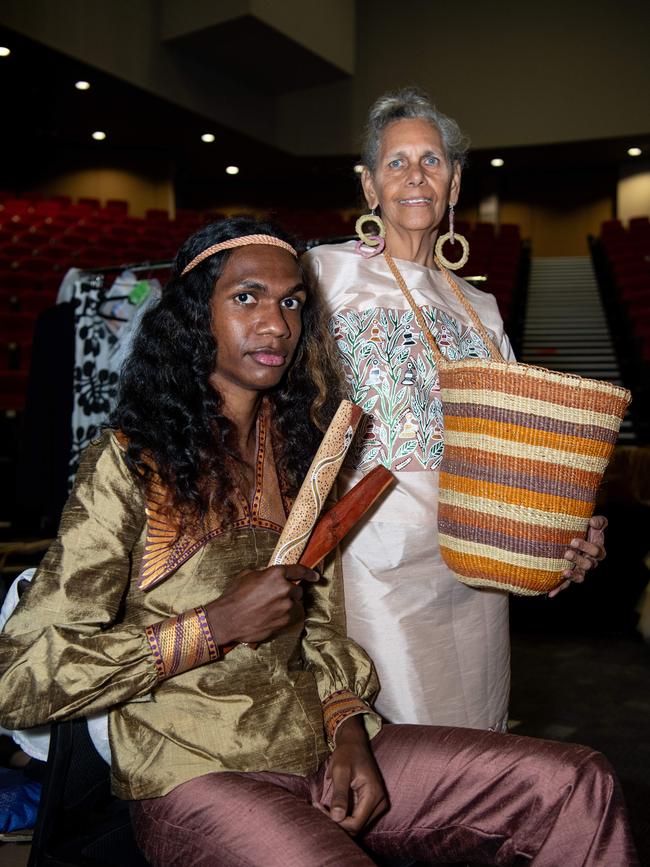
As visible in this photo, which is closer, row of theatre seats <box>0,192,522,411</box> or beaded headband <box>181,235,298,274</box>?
beaded headband <box>181,235,298,274</box>

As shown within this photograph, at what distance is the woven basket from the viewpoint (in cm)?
128

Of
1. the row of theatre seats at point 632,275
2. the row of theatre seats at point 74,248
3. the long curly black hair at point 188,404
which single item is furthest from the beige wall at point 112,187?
the long curly black hair at point 188,404

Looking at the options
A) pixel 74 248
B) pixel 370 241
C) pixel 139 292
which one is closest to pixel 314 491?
pixel 370 241

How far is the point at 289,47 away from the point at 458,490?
11437 millimetres

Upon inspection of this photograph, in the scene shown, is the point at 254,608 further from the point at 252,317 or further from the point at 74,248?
the point at 74,248

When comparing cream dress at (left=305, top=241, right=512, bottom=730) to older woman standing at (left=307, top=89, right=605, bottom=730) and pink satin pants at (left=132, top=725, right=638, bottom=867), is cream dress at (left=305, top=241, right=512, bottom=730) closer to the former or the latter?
older woman standing at (left=307, top=89, right=605, bottom=730)

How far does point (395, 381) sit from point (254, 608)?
674 millimetres

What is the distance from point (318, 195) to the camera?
15.8 m

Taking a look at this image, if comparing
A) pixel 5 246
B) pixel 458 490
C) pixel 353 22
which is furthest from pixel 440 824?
pixel 353 22

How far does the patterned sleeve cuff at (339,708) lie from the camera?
1.33 metres

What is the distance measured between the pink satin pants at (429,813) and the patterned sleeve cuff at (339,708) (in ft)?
0.18

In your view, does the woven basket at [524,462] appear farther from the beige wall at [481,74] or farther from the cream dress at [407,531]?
the beige wall at [481,74]

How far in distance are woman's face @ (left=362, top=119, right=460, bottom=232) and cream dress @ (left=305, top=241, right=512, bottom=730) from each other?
99 mm

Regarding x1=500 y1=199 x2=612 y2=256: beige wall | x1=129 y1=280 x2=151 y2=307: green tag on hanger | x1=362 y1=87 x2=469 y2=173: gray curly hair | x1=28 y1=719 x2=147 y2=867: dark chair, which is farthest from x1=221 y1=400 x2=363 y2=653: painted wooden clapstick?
x1=500 y1=199 x2=612 y2=256: beige wall
